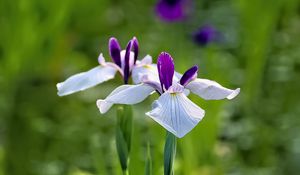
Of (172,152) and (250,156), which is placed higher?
(172,152)

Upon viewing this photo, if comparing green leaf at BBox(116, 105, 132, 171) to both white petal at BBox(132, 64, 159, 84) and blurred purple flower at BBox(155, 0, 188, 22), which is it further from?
blurred purple flower at BBox(155, 0, 188, 22)

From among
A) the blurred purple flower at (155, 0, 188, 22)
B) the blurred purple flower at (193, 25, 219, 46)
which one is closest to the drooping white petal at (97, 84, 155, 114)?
the blurred purple flower at (193, 25, 219, 46)

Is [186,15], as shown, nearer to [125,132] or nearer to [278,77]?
[278,77]

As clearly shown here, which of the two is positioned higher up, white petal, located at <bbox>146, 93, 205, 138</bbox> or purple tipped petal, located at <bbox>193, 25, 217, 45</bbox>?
white petal, located at <bbox>146, 93, 205, 138</bbox>

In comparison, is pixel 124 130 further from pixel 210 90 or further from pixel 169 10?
pixel 169 10

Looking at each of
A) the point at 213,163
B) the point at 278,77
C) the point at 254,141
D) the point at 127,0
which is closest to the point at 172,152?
the point at 213,163

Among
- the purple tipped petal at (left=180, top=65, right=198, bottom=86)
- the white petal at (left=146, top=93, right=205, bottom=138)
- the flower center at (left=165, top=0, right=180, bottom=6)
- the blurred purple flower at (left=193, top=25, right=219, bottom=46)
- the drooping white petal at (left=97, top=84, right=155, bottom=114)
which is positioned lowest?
the blurred purple flower at (left=193, top=25, right=219, bottom=46)

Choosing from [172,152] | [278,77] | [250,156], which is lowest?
[250,156]

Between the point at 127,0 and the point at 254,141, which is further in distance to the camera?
the point at 127,0
